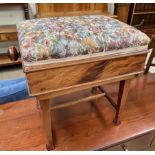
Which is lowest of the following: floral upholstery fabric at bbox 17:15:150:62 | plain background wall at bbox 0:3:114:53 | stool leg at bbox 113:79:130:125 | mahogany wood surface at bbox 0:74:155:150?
mahogany wood surface at bbox 0:74:155:150

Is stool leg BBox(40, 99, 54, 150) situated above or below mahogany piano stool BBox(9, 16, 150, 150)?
below

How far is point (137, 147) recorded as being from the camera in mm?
1008

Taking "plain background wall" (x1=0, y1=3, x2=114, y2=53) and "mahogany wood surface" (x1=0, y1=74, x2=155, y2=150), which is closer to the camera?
"mahogany wood surface" (x1=0, y1=74, x2=155, y2=150)

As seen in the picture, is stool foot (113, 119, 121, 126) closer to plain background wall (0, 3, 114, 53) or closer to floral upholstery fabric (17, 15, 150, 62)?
floral upholstery fabric (17, 15, 150, 62)

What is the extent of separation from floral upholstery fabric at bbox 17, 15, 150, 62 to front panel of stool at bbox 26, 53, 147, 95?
5 cm

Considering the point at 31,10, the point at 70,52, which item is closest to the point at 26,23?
the point at 70,52

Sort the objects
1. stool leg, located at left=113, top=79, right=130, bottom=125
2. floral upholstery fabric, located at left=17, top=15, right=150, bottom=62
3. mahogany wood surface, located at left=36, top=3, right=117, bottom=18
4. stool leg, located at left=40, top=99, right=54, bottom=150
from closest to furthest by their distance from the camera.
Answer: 1. floral upholstery fabric, located at left=17, top=15, right=150, bottom=62
2. stool leg, located at left=40, top=99, right=54, bottom=150
3. stool leg, located at left=113, top=79, right=130, bottom=125
4. mahogany wood surface, located at left=36, top=3, right=117, bottom=18

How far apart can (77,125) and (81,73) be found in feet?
1.35

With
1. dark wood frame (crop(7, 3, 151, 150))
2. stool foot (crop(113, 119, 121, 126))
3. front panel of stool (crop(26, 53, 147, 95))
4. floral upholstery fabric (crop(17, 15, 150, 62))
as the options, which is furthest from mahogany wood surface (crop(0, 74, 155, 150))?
floral upholstery fabric (crop(17, 15, 150, 62))

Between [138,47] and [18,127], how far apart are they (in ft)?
2.35

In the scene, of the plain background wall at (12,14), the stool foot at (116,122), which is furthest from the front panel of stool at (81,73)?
the plain background wall at (12,14)

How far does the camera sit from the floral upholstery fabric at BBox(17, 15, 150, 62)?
0.55m

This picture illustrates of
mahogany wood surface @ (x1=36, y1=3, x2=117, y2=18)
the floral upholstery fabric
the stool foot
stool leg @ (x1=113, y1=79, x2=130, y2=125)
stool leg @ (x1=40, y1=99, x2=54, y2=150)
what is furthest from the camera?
mahogany wood surface @ (x1=36, y1=3, x2=117, y2=18)
